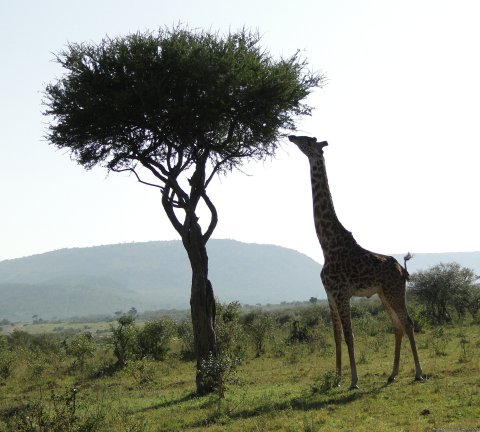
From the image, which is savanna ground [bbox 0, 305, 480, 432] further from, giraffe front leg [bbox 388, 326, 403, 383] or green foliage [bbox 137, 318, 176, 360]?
green foliage [bbox 137, 318, 176, 360]

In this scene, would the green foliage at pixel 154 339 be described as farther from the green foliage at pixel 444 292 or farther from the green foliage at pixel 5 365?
the green foliage at pixel 444 292

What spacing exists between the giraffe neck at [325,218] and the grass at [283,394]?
2.75 m

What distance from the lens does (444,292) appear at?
36625 mm

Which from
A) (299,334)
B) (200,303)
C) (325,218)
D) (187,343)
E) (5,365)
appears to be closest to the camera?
(325,218)

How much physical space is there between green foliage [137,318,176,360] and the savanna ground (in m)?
0.52

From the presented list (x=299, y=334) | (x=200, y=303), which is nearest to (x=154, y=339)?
(x=299, y=334)

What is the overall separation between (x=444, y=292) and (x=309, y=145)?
24.7 m

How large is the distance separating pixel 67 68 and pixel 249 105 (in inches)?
187

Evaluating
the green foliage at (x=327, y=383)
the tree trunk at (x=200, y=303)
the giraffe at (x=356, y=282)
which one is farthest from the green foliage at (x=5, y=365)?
the giraffe at (x=356, y=282)

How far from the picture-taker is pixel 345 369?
17375 mm

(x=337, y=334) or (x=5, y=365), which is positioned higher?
(x=337, y=334)

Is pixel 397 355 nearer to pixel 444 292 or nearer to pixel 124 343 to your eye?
pixel 124 343

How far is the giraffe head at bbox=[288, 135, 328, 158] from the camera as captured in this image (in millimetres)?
14711

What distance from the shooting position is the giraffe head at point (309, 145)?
14.7 metres
